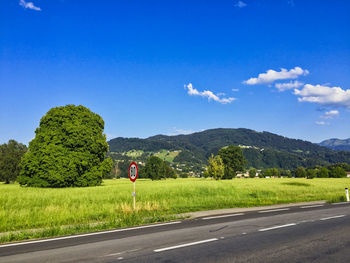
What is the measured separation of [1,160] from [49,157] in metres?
35.7

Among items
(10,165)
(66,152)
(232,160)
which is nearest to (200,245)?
(66,152)

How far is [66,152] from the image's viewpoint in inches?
1516

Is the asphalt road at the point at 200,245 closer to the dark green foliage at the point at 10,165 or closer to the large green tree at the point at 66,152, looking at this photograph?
the large green tree at the point at 66,152

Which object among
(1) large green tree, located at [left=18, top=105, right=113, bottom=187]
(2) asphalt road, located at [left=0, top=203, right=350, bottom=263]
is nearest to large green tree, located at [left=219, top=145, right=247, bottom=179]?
(1) large green tree, located at [left=18, top=105, right=113, bottom=187]

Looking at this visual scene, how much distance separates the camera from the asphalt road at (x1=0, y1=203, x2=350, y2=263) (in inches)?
240

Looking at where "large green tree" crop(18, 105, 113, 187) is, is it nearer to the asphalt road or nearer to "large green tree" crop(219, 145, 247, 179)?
the asphalt road

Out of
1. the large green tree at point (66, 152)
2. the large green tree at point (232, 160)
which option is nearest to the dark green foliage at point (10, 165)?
the large green tree at point (66, 152)

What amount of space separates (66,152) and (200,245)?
3491cm

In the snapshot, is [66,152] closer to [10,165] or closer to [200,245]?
[10,165]

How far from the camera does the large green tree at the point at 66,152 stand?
3750 centimetres

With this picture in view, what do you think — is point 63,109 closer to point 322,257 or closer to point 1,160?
point 1,160

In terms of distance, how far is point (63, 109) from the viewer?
140ft

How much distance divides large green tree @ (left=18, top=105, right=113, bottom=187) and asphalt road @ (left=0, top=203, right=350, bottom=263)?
3058 cm

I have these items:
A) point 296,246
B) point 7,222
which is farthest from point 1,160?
point 296,246
